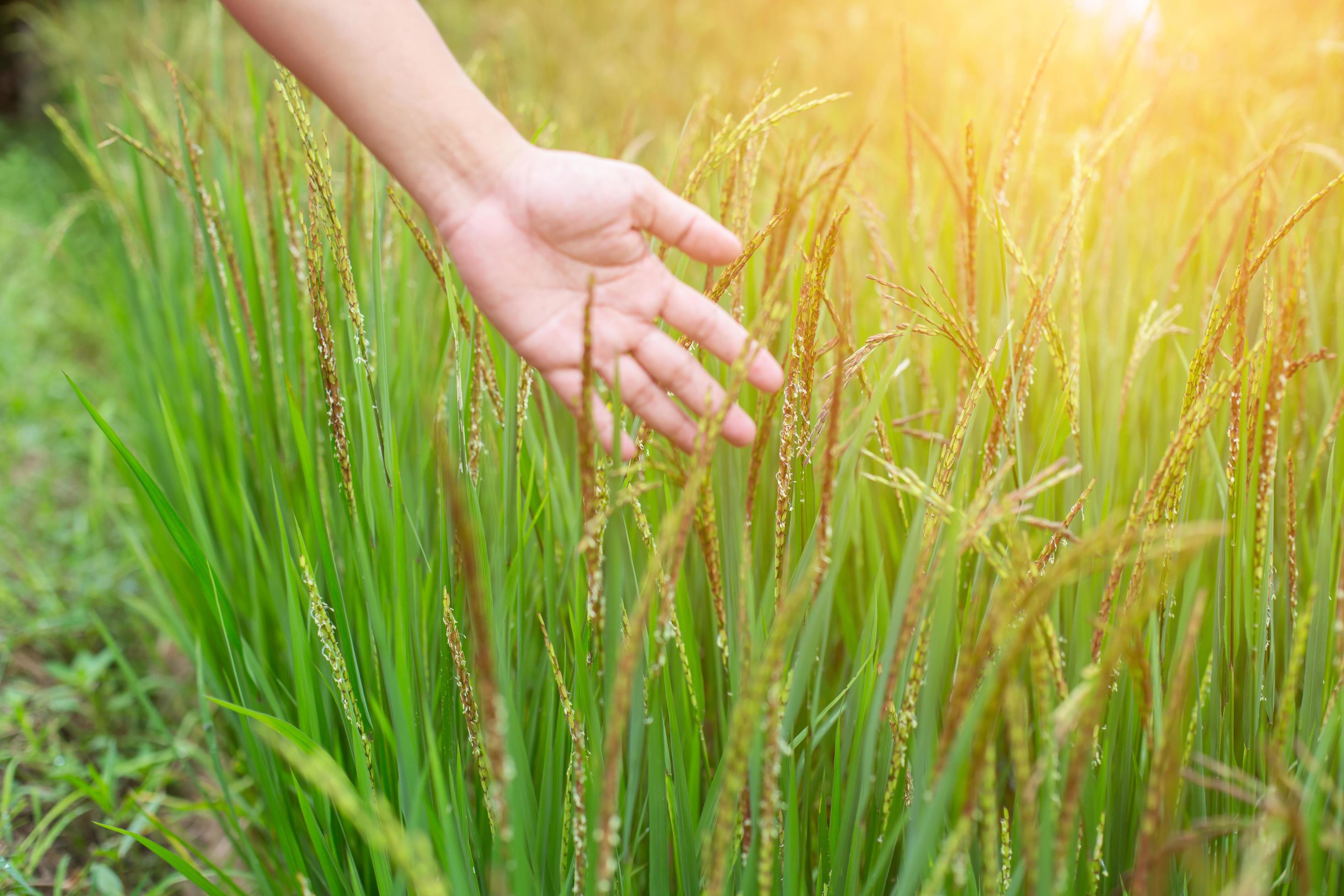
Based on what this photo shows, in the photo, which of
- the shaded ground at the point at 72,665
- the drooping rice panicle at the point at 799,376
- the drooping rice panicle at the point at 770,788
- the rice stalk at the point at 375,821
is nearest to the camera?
the rice stalk at the point at 375,821

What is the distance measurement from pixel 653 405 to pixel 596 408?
0.21 ft

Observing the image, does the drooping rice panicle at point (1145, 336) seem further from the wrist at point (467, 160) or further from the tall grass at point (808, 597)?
the wrist at point (467, 160)

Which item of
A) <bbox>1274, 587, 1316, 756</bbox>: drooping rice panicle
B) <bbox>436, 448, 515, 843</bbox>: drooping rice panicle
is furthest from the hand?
<bbox>1274, 587, 1316, 756</bbox>: drooping rice panicle

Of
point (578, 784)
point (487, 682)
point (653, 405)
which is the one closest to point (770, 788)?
point (578, 784)

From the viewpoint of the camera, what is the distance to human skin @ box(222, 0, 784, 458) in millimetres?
921

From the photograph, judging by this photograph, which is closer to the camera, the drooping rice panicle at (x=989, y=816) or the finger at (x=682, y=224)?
the drooping rice panicle at (x=989, y=816)

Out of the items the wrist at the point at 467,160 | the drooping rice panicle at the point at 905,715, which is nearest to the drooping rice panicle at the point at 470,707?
the drooping rice panicle at the point at 905,715

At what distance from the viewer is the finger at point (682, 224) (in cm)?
90

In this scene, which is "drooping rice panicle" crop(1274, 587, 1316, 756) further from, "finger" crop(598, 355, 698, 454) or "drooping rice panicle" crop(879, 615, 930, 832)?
"finger" crop(598, 355, 698, 454)

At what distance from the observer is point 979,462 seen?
1.13m

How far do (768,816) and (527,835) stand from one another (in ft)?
0.95

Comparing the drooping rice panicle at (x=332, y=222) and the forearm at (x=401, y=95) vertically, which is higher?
the forearm at (x=401, y=95)

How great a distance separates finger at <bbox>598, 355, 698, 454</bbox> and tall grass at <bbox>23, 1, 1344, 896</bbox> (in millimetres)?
56

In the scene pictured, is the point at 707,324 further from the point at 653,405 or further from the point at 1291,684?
the point at 1291,684
